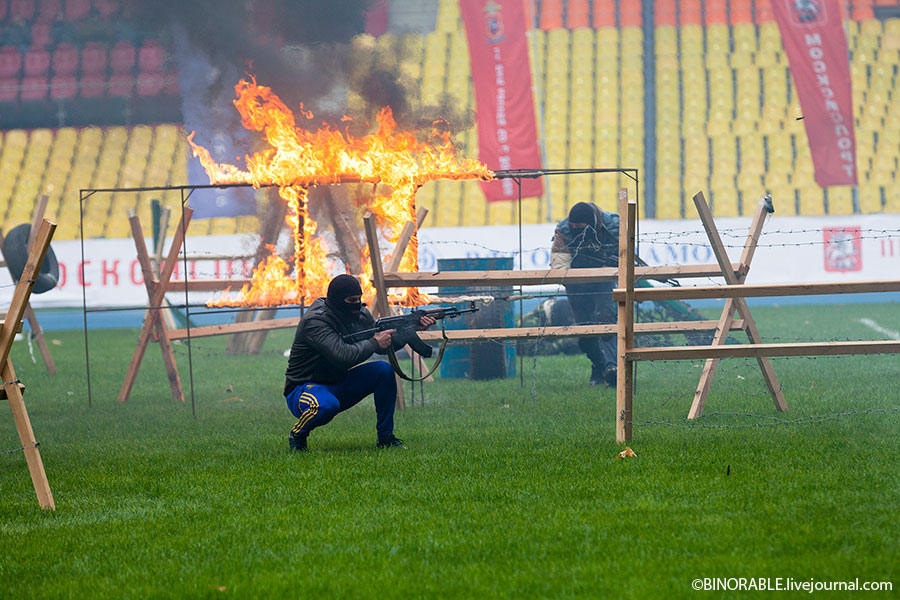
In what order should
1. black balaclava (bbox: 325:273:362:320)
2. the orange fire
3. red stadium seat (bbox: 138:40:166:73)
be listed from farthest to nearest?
1. red stadium seat (bbox: 138:40:166:73)
2. the orange fire
3. black balaclava (bbox: 325:273:362:320)

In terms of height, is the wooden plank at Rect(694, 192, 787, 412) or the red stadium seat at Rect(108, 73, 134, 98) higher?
the red stadium seat at Rect(108, 73, 134, 98)

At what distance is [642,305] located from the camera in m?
15.8

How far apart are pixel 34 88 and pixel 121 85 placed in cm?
275

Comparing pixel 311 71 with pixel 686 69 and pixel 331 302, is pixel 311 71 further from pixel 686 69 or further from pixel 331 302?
pixel 686 69

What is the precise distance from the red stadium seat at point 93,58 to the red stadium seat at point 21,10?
1.59 metres

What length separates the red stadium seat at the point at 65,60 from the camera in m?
26.2

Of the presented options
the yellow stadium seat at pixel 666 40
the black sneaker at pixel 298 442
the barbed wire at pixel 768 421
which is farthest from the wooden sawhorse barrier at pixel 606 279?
the yellow stadium seat at pixel 666 40

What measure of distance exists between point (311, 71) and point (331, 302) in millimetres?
8680

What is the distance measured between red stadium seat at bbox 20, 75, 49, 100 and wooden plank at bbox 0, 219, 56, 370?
22.7 m

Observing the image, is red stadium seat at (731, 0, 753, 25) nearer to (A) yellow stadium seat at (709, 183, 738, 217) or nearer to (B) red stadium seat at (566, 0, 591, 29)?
(B) red stadium seat at (566, 0, 591, 29)

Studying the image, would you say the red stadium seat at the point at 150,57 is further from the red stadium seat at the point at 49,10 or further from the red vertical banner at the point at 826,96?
the red vertical banner at the point at 826,96

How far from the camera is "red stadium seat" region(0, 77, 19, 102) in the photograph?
26.7 m

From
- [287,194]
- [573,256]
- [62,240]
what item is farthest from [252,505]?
[62,240]

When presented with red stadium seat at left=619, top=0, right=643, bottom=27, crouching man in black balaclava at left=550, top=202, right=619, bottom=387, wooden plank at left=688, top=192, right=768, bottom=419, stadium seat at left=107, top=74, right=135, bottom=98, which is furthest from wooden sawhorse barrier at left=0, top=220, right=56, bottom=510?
red stadium seat at left=619, top=0, right=643, bottom=27
